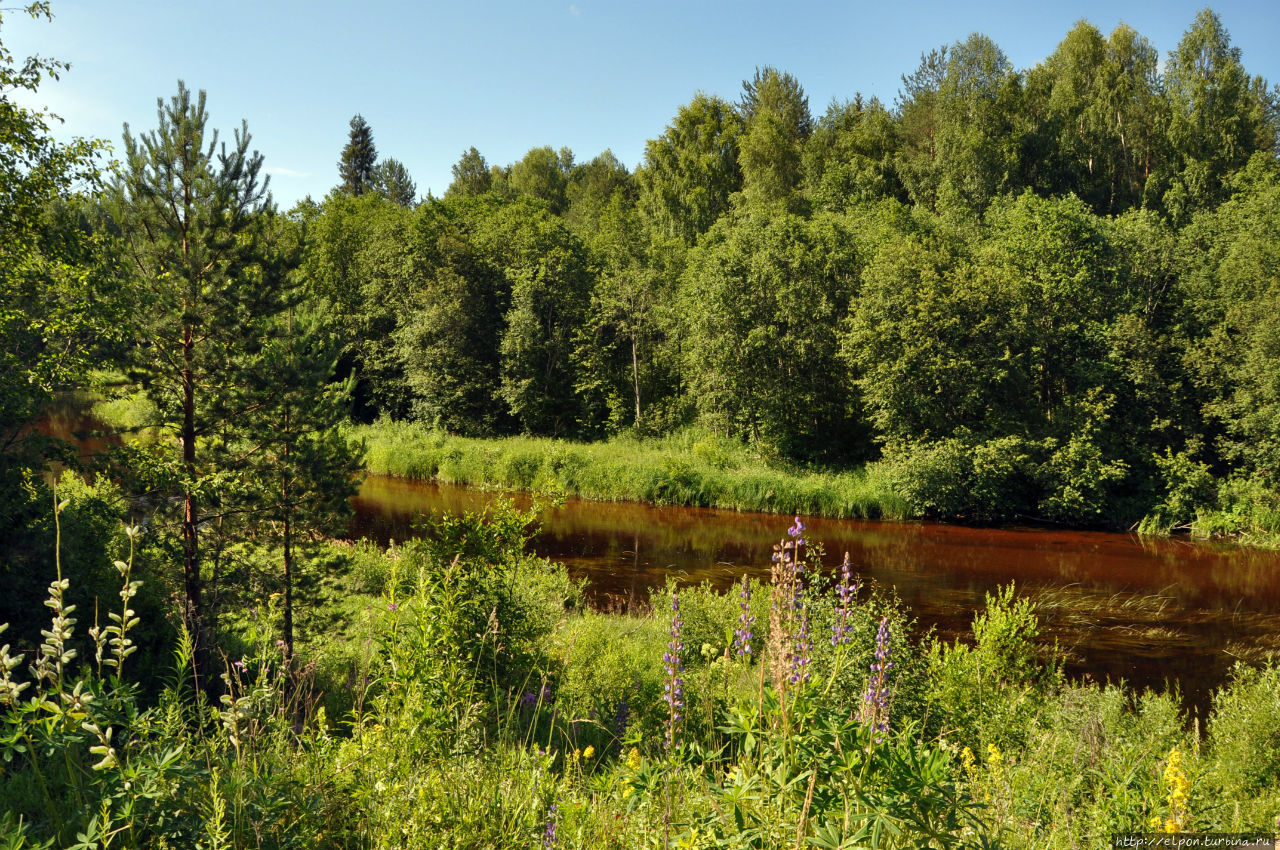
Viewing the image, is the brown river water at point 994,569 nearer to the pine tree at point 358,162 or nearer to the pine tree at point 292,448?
the pine tree at point 292,448

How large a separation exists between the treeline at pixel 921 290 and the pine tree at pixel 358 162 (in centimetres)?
2055

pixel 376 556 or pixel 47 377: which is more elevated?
pixel 47 377

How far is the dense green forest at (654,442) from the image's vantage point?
2826mm

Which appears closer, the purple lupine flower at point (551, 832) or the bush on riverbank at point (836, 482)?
the purple lupine flower at point (551, 832)

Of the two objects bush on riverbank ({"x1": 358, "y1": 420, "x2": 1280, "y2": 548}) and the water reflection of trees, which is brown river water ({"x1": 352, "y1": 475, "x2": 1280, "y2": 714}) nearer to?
the water reflection of trees

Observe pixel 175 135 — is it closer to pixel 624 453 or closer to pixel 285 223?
pixel 285 223

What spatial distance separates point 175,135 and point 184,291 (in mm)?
2100

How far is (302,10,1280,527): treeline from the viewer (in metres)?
24.8

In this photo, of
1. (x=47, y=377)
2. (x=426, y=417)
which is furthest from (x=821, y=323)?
(x=47, y=377)

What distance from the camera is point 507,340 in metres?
37.0

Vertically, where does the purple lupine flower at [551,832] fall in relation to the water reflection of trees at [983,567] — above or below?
above

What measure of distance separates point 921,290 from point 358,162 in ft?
198

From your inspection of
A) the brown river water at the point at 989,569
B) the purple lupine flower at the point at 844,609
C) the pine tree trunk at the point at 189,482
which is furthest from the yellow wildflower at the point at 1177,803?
the pine tree trunk at the point at 189,482

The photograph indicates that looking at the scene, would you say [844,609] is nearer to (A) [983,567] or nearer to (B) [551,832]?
(B) [551,832]
